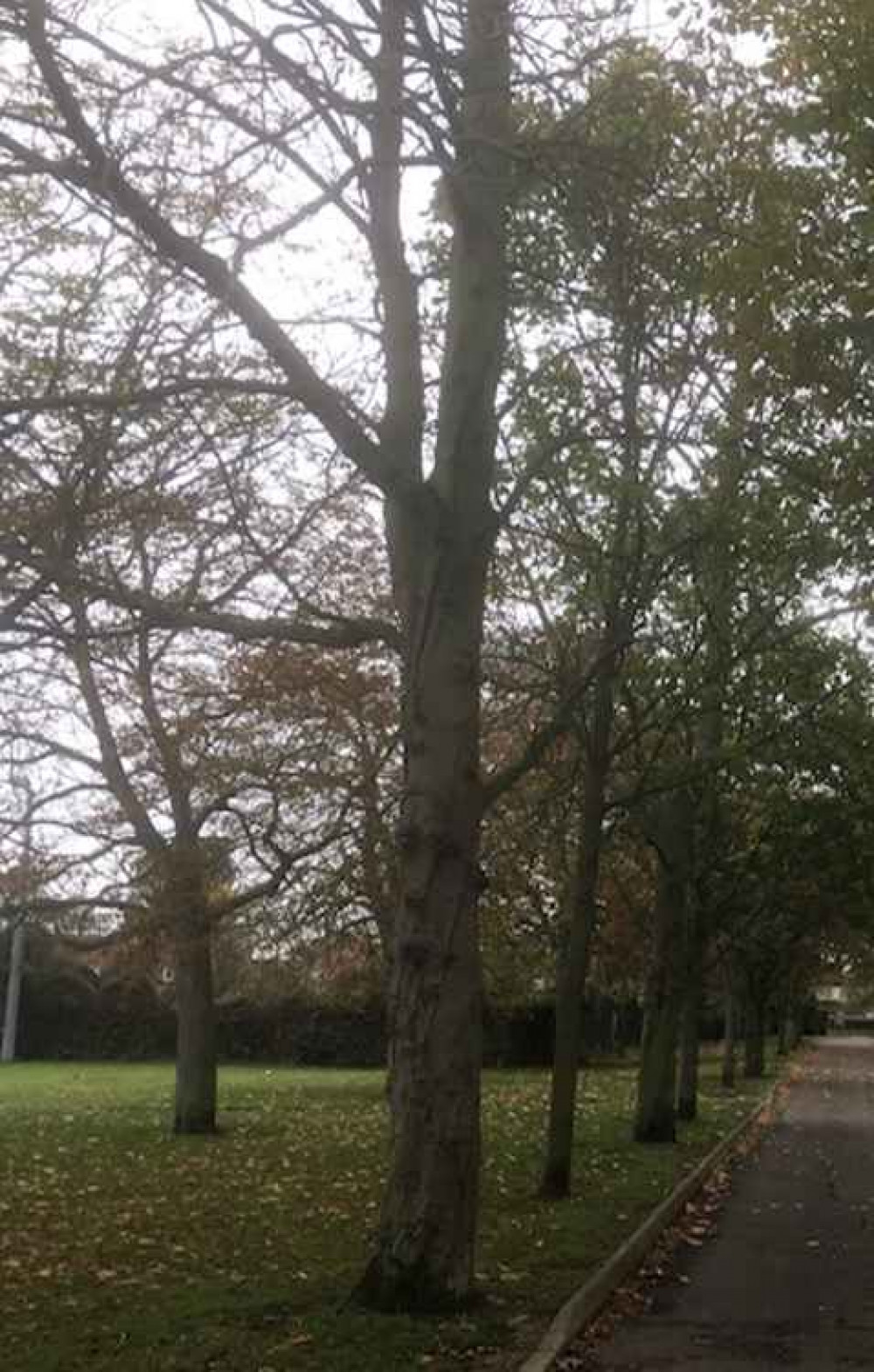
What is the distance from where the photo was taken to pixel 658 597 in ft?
50.8

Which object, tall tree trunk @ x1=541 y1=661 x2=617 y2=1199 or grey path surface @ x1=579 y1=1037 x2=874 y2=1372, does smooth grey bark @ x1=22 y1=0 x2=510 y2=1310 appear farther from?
tall tree trunk @ x1=541 y1=661 x2=617 y2=1199

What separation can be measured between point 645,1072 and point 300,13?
1449 cm

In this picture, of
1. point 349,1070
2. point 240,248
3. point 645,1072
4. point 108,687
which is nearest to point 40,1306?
point 240,248

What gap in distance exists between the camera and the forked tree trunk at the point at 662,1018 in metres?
19.5

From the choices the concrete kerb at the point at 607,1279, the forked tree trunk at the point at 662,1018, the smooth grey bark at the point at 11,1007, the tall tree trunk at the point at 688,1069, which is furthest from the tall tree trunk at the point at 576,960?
the smooth grey bark at the point at 11,1007

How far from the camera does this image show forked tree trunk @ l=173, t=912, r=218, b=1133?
21344 millimetres

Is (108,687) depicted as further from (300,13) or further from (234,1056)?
(234,1056)

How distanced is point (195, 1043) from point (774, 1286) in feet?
41.6

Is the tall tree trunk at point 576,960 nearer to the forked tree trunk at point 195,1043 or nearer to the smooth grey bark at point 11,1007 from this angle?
the forked tree trunk at point 195,1043

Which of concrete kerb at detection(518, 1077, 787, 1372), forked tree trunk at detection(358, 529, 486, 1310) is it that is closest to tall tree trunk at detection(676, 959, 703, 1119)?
concrete kerb at detection(518, 1077, 787, 1372)

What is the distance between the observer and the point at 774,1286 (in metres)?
10.4

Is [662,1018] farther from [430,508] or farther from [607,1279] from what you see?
[430,508]

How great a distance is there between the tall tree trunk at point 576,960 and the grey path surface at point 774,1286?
1483mm

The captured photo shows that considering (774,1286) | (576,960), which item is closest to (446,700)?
(774,1286)
